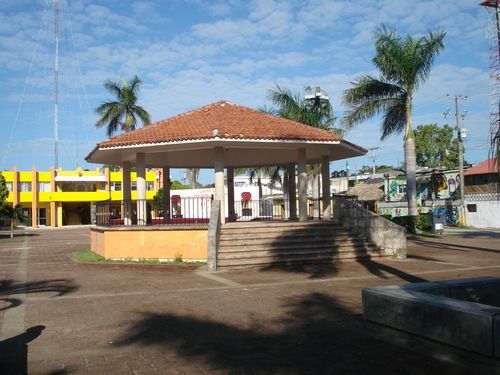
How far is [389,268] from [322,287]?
12.1 feet

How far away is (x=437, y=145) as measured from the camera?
69062 millimetres

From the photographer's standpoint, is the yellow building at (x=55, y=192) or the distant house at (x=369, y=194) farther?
the yellow building at (x=55, y=192)

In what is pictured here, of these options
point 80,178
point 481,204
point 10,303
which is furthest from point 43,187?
point 10,303

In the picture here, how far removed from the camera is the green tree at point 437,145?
68188 mm

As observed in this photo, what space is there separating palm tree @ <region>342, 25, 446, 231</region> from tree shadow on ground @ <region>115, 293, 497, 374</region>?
18680 millimetres

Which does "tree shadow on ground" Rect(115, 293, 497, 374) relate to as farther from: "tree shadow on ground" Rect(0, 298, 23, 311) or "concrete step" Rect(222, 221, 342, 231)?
"concrete step" Rect(222, 221, 342, 231)

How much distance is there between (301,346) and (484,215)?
1627 inches

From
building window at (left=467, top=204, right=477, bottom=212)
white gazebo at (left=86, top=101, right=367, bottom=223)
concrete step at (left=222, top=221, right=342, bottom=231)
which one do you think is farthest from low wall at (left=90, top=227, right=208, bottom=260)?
building window at (left=467, top=204, right=477, bottom=212)

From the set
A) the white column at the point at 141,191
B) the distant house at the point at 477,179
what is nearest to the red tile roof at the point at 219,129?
the white column at the point at 141,191

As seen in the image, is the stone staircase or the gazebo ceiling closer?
the stone staircase

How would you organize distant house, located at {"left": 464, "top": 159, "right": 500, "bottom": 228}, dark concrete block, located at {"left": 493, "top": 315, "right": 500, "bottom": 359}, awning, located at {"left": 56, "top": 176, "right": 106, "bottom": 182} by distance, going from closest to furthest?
dark concrete block, located at {"left": 493, "top": 315, "right": 500, "bottom": 359} → distant house, located at {"left": 464, "top": 159, "right": 500, "bottom": 228} → awning, located at {"left": 56, "top": 176, "right": 106, "bottom": 182}

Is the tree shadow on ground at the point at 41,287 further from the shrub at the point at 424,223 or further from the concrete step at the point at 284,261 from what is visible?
the shrub at the point at 424,223

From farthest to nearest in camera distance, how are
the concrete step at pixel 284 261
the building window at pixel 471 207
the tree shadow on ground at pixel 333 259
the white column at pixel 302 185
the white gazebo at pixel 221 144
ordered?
the building window at pixel 471 207 < the white column at pixel 302 185 < the white gazebo at pixel 221 144 < the concrete step at pixel 284 261 < the tree shadow on ground at pixel 333 259

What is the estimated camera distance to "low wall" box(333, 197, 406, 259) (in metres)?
15.6
